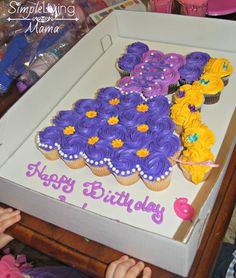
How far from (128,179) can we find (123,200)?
57 mm

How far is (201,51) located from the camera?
4.57 ft

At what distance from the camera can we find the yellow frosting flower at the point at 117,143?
104 cm

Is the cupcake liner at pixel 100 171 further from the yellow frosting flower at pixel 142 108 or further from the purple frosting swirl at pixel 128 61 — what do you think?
the purple frosting swirl at pixel 128 61

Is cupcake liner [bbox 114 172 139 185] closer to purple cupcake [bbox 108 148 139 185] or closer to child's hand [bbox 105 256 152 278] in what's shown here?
purple cupcake [bbox 108 148 139 185]

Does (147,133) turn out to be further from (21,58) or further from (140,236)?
(21,58)

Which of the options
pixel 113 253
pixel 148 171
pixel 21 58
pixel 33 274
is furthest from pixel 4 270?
pixel 21 58

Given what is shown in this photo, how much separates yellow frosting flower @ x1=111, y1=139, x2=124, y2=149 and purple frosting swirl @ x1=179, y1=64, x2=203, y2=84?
0.35 metres

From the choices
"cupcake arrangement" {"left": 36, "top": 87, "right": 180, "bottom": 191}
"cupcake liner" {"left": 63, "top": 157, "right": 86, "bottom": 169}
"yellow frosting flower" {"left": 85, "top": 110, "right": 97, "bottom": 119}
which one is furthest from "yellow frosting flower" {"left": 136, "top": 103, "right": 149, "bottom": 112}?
"cupcake liner" {"left": 63, "top": 157, "right": 86, "bottom": 169}

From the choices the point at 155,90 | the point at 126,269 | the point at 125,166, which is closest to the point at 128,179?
the point at 125,166

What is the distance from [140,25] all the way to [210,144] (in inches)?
26.8

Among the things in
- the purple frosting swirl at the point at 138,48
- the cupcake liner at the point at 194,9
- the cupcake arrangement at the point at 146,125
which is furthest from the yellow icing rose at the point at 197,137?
the cupcake liner at the point at 194,9

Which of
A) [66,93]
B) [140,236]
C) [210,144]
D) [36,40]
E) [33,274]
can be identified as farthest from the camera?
[36,40]

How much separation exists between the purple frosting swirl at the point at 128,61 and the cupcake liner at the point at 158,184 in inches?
19.6

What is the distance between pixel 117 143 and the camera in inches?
41.0
